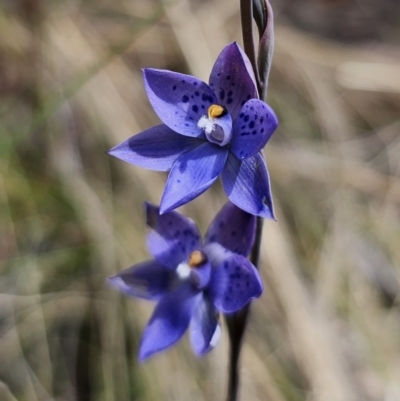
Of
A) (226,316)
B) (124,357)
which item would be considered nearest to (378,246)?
(124,357)

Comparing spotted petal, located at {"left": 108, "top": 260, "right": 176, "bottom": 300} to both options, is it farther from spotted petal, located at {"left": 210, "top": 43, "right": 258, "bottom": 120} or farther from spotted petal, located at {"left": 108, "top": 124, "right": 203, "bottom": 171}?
spotted petal, located at {"left": 210, "top": 43, "right": 258, "bottom": 120}

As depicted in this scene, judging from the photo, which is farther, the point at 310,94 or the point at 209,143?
the point at 310,94

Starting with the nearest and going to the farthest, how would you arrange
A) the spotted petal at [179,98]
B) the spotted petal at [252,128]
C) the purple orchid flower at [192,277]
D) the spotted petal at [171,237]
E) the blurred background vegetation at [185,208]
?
1. the spotted petal at [252,128]
2. the spotted petal at [179,98]
3. the purple orchid flower at [192,277]
4. the spotted petal at [171,237]
5. the blurred background vegetation at [185,208]

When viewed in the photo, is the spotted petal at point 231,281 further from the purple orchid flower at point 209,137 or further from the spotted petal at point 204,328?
the purple orchid flower at point 209,137

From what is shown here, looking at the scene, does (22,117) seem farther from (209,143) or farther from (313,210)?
(209,143)

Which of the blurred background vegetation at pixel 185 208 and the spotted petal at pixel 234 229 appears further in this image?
the blurred background vegetation at pixel 185 208

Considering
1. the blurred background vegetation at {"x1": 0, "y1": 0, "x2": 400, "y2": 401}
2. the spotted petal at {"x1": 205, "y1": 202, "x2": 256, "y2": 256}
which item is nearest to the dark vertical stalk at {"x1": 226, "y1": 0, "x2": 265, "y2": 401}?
the spotted petal at {"x1": 205, "y1": 202, "x2": 256, "y2": 256}

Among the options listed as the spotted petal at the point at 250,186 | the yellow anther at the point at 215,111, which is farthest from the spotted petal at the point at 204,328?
the yellow anther at the point at 215,111
